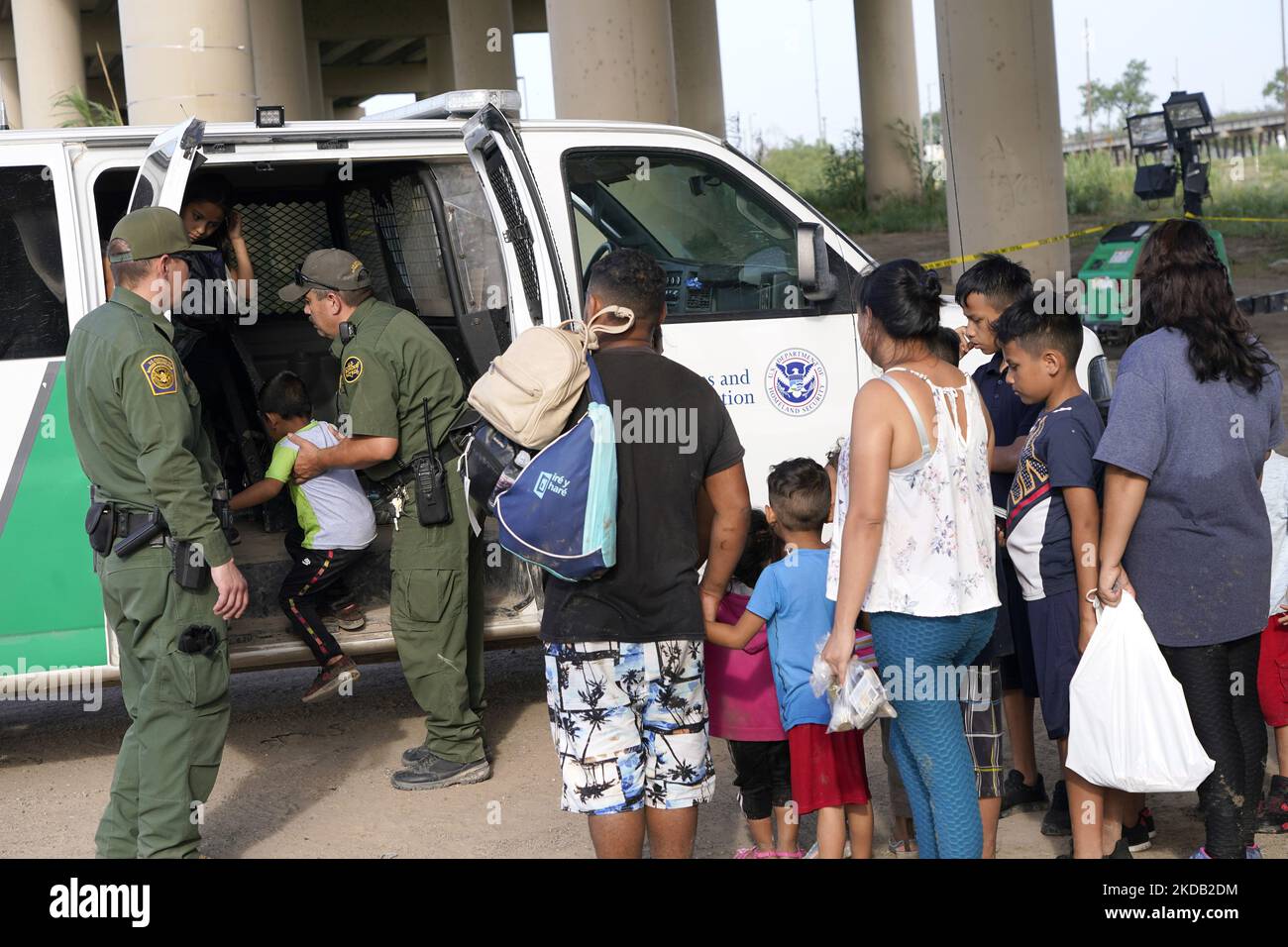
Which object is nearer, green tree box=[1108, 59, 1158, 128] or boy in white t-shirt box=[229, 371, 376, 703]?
boy in white t-shirt box=[229, 371, 376, 703]

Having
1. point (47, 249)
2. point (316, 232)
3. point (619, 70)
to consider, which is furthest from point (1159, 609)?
point (619, 70)

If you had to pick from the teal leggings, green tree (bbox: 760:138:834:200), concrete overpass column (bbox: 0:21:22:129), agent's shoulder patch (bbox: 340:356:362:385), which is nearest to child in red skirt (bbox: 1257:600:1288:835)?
the teal leggings

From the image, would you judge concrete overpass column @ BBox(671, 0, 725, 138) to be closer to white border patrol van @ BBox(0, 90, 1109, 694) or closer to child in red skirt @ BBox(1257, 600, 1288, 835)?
white border patrol van @ BBox(0, 90, 1109, 694)

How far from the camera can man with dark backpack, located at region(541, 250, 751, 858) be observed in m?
3.56

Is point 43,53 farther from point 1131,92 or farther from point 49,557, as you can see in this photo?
point 1131,92

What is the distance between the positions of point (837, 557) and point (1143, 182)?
1295cm

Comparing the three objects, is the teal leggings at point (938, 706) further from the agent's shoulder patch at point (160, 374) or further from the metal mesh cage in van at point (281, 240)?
the metal mesh cage in van at point (281, 240)

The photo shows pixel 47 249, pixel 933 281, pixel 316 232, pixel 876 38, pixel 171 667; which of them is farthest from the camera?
pixel 876 38

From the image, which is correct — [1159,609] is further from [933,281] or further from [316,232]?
[316,232]

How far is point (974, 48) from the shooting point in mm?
15836

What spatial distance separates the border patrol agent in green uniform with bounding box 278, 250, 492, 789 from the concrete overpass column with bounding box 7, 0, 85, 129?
21707 mm

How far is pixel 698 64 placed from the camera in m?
30.5

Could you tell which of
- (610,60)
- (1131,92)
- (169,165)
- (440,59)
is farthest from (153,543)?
(1131,92)

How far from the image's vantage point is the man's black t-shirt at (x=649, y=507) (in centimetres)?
355
